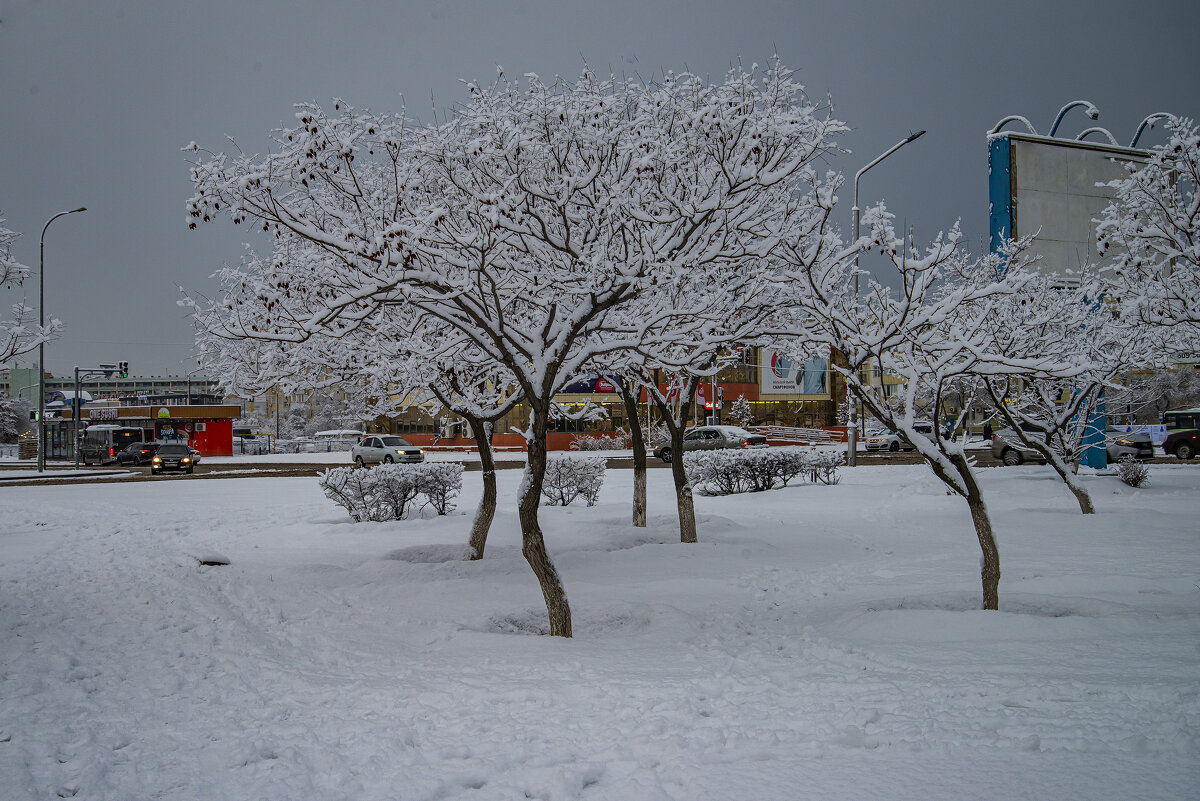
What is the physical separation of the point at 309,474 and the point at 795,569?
24.4 m

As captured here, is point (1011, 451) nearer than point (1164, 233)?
No

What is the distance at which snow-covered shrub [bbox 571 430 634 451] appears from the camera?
46.8 metres

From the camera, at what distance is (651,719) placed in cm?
467

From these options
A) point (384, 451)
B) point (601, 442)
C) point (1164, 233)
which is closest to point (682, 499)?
point (1164, 233)

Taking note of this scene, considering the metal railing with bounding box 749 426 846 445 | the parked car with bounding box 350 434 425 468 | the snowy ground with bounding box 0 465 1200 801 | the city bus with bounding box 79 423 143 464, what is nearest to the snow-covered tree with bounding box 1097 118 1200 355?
the snowy ground with bounding box 0 465 1200 801

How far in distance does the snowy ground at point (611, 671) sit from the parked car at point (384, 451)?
2375 centimetres

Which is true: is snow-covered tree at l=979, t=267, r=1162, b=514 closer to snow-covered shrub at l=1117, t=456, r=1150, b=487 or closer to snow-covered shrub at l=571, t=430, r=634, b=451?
snow-covered shrub at l=1117, t=456, r=1150, b=487

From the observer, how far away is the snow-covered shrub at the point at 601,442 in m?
46.8

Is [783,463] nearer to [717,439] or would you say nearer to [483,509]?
[483,509]

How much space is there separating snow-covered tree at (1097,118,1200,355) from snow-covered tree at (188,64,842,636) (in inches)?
235

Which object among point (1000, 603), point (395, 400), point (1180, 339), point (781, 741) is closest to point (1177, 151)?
point (1180, 339)

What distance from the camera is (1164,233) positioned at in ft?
35.6

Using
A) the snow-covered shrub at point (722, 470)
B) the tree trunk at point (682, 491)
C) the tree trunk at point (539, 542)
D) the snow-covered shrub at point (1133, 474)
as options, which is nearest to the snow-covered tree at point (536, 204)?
the tree trunk at point (539, 542)

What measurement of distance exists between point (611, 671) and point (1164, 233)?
10053mm
